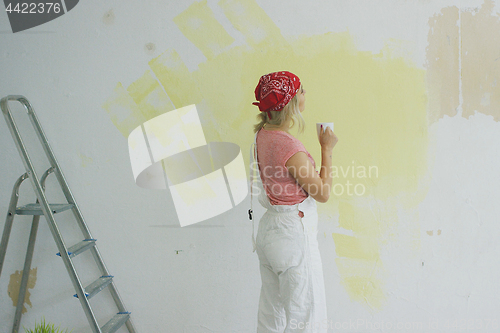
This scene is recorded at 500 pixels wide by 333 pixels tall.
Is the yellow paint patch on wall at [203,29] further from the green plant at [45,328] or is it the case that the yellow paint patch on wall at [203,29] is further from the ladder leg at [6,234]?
the green plant at [45,328]

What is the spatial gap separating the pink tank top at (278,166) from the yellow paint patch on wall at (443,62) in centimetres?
91

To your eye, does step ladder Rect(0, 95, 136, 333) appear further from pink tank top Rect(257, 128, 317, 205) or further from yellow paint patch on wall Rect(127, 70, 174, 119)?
pink tank top Rect(257, 128, 317, 205)

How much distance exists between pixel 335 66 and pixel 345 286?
46.4 inches

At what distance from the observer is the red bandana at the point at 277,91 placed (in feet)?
4.35

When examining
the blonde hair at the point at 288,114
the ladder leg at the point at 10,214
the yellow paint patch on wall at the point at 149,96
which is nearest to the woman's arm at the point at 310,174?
the blonde hair at the point at 288,114

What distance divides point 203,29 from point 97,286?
4.66ft

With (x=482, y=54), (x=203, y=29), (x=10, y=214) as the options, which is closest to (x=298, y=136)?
(x=203, y=29)

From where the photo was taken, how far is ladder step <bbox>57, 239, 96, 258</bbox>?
1.68 metres

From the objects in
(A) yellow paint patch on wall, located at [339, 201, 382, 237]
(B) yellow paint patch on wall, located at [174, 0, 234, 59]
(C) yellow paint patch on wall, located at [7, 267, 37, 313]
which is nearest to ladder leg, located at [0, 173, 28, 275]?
(C) yellow paint patch on wall, located at [7, 267, 37, 313]

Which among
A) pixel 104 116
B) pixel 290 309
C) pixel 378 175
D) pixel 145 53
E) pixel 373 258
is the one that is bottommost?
pixel 373 258

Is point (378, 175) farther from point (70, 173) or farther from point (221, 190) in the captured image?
point (70, 173)

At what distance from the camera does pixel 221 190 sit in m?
1.88

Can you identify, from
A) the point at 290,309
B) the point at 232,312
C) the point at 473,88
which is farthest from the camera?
the point at 232,312

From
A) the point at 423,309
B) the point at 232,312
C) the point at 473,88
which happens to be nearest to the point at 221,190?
the point at 232,312
